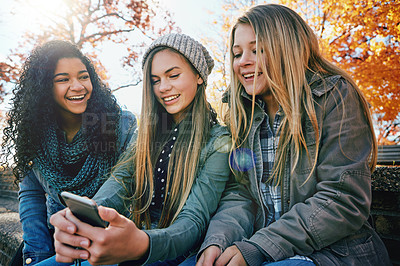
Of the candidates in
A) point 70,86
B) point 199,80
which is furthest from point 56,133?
point 199,80

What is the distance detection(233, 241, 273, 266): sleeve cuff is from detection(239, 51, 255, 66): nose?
1.11m

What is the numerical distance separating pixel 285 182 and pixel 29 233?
2169 mm

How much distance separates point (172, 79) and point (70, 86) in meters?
1.12

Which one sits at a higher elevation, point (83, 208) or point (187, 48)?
point (187, 48)

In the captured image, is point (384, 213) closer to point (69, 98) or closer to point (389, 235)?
point (389, 235)

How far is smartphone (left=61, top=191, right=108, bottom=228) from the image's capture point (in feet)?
3.40

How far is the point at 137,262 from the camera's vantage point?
1.30 m

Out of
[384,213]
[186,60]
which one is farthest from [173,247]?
[384,213]

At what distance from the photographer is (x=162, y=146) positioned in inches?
86.5

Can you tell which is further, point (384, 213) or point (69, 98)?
point (69, 98)

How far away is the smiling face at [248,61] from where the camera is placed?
185 cm

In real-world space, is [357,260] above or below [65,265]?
above

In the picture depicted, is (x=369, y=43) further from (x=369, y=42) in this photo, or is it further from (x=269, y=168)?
(x=269, y=168)

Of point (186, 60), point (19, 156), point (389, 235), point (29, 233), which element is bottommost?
point (29, 233)
